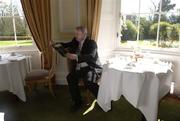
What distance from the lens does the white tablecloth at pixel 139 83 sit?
2.39m

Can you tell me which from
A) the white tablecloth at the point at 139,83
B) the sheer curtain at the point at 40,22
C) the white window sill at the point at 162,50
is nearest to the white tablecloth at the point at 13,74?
the sheer curtain at the point at 40,22

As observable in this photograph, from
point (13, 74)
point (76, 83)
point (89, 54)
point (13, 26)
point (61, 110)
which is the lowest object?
point (61, 110)

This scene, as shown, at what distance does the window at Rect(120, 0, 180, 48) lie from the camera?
138 inches

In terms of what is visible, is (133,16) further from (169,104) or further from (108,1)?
(169,104)

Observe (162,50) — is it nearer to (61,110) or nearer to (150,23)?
(150,23)

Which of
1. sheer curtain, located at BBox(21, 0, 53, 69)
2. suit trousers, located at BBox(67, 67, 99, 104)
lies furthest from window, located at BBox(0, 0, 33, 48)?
suit trousers, located at BBox(67, 67, 99, 104)

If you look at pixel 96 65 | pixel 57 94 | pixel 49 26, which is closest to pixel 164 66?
pixel 96 65

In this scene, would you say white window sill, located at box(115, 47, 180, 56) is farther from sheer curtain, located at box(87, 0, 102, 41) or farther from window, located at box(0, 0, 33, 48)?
window, located at box(0, 0, 33, 48)

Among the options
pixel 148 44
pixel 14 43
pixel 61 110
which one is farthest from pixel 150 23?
pixel 14 43

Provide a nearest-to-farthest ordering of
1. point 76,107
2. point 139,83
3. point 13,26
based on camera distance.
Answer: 1. point 139,83
2. point 76,107
3. point 13,26

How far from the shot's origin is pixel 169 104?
328cm

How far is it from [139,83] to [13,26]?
8.65 ft

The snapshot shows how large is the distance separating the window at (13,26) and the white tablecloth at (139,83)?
2.00 meters

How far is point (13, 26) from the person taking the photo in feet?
12.9
